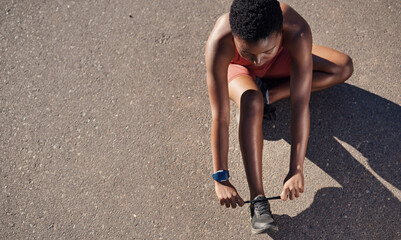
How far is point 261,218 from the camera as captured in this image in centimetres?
248

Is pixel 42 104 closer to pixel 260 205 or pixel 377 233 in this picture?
pixel 260 205

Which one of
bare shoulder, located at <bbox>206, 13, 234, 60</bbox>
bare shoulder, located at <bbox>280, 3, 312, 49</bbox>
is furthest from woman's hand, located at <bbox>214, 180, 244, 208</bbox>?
bare shoulder, located at <bbox>280, 3, 312, 49</bbox>

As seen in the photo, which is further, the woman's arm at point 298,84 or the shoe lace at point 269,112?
the shoe lace at point 269,112

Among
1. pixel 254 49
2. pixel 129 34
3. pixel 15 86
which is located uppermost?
pixel 254 49

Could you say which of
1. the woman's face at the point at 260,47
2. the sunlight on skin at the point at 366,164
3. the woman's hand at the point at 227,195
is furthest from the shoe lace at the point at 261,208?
the woman's face at the point at 260,47

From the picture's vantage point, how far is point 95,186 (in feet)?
9.87

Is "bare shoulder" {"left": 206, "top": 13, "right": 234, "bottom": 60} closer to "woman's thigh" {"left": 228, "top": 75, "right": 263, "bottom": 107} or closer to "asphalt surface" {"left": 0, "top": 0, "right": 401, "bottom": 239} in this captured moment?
"woman's thigh" {"left": 228, "top": 75, "right": 263, "bottom": 107}

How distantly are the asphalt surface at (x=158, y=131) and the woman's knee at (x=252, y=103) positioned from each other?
63 cm

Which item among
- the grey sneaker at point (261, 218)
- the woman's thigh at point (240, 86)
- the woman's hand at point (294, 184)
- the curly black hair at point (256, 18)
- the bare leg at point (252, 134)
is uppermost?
the curly black hair at point (256, 18)

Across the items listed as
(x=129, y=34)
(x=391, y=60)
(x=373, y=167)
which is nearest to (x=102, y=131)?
(x=129, y=34)

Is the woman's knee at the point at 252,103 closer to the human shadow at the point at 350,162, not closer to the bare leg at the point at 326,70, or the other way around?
the bare leg at the point at 326,70

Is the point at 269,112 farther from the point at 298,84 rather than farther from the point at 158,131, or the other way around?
the point at 158,131

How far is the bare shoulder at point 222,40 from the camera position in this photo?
2289 millimetres

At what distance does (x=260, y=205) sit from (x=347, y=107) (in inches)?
48.7
